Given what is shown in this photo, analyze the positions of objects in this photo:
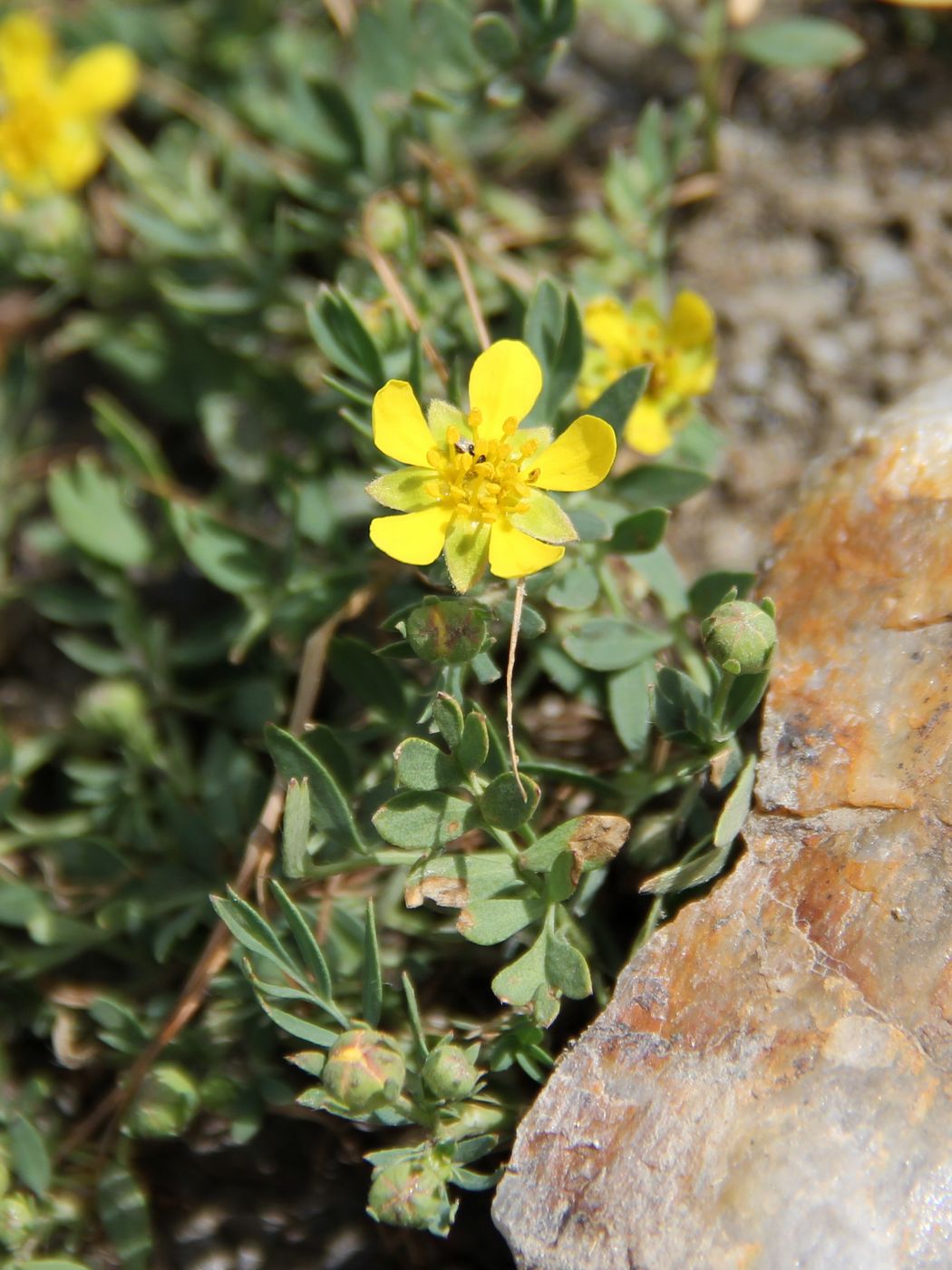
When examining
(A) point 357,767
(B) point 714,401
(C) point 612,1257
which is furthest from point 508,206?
(C) point 612,1257

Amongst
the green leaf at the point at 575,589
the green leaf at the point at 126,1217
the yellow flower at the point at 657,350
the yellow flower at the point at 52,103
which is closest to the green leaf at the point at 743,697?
the green leaf at the point at 575,589

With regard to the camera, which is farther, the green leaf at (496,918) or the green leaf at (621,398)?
the green leaf at (621,398)

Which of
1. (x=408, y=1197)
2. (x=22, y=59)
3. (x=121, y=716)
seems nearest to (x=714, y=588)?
(x=408, y=1197)

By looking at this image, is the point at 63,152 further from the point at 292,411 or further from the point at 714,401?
the point at 714,401

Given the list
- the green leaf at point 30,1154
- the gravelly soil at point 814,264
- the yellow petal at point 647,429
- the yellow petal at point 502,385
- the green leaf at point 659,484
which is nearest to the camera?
the yellow petal at point 502,385

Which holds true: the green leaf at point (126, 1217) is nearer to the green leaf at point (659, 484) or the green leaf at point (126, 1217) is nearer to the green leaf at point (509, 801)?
the green leaf at point (509, 801)

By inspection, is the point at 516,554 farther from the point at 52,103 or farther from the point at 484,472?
the point at 52,103
